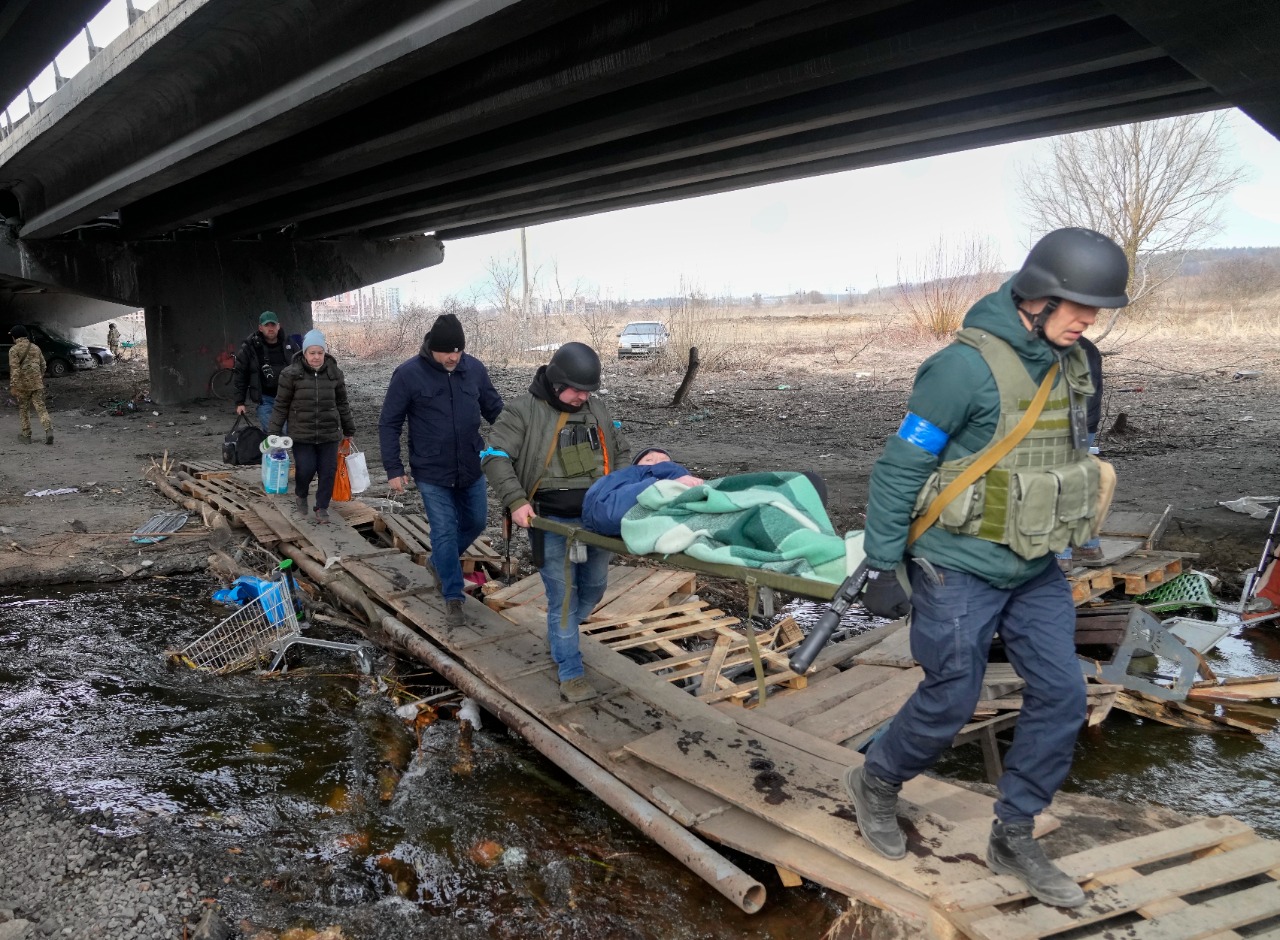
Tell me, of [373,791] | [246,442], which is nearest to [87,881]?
[373,791]

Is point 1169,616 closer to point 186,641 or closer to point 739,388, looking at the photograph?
point 186,641

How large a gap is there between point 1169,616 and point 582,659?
441 centimetres

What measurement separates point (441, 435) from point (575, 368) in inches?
64.3

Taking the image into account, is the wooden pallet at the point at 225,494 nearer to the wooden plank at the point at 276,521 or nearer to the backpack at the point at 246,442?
the wooden plank at the point at 276,521

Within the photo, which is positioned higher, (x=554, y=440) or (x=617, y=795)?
(x=554, y=440)

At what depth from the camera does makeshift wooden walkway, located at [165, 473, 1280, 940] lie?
2.69 meters

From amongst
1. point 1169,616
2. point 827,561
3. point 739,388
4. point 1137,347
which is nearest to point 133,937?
point 827,561

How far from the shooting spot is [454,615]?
5555mm

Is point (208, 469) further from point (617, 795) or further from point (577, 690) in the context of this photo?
point (617, 795)

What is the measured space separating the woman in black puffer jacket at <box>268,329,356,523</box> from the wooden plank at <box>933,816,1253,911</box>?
19.8 feet

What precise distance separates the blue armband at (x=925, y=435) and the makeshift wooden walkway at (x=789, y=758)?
1058mm

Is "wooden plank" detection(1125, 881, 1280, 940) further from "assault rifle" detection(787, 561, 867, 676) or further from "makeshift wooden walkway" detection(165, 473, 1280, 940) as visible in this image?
"assault rifle" detection(787, 561, 867, 676)

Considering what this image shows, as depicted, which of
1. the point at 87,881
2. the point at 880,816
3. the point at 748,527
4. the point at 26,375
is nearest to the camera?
the point at 880,816

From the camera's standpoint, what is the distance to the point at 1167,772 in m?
4.46
